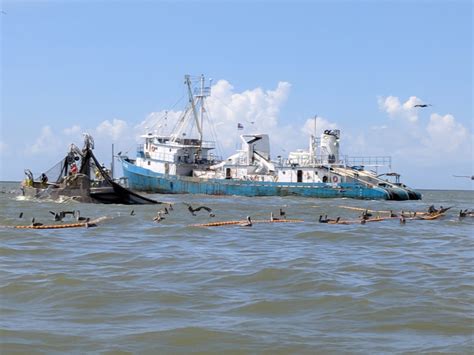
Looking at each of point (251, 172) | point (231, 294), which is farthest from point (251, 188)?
point (231, 294)

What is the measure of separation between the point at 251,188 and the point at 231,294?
1631 inches

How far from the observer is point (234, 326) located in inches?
331

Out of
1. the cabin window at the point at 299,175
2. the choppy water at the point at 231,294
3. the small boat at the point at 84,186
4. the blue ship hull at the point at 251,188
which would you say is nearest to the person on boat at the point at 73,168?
the small boat at the point at 84,186

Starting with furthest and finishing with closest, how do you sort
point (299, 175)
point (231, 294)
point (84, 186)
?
1. point (299, 175)
2. point (84, 186)
3. point (231, 294)

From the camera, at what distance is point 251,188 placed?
51812mm

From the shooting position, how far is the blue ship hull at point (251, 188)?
4903cm

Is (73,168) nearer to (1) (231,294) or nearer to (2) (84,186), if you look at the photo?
(2) (84,186)

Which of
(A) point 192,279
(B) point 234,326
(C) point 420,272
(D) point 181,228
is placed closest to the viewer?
(B) point 234,326

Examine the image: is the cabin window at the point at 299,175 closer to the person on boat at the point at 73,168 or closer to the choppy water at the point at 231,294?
the person on boat at the point at 73,168

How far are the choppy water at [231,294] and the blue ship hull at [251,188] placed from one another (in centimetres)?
3058

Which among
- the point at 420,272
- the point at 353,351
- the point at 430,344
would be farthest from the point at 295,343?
the point at 420,272

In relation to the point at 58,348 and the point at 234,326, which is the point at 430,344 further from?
the point at 58,348

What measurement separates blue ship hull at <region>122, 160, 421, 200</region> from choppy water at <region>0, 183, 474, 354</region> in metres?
30.6

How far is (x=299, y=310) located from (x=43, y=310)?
11.8ft
